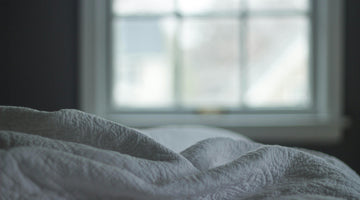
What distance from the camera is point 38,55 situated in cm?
281

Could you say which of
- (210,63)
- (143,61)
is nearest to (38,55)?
(143,61)

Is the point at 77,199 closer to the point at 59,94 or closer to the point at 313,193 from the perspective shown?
the point at 313,193

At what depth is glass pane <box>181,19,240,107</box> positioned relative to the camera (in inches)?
113

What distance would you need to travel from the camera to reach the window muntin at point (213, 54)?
2854 millimetres

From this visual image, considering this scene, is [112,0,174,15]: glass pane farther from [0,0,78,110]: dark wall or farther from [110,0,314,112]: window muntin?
[0,0,78,110]: dark wall

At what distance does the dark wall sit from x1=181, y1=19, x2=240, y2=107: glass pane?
70cm

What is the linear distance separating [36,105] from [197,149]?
2.27 meters

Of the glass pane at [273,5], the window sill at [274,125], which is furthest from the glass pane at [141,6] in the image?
the window sill at [274,125]

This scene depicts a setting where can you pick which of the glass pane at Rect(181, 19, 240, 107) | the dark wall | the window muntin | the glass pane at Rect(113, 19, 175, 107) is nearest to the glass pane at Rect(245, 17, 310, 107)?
the window muntin

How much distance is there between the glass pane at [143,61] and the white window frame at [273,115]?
4.2 inches

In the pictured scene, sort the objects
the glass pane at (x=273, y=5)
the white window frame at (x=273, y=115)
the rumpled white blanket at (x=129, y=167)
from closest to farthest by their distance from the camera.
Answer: the rumpled white blanket at (x=129, y=167) < the white window frame at (x=273, y=115) < the glass pane at (x=273, y=5)

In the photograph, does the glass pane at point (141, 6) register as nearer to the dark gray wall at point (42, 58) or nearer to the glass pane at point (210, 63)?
the glass pane at point (210, 63)

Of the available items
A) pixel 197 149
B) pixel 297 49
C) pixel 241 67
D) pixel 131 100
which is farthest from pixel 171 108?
pixel 197 149

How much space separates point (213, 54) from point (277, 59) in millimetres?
401
